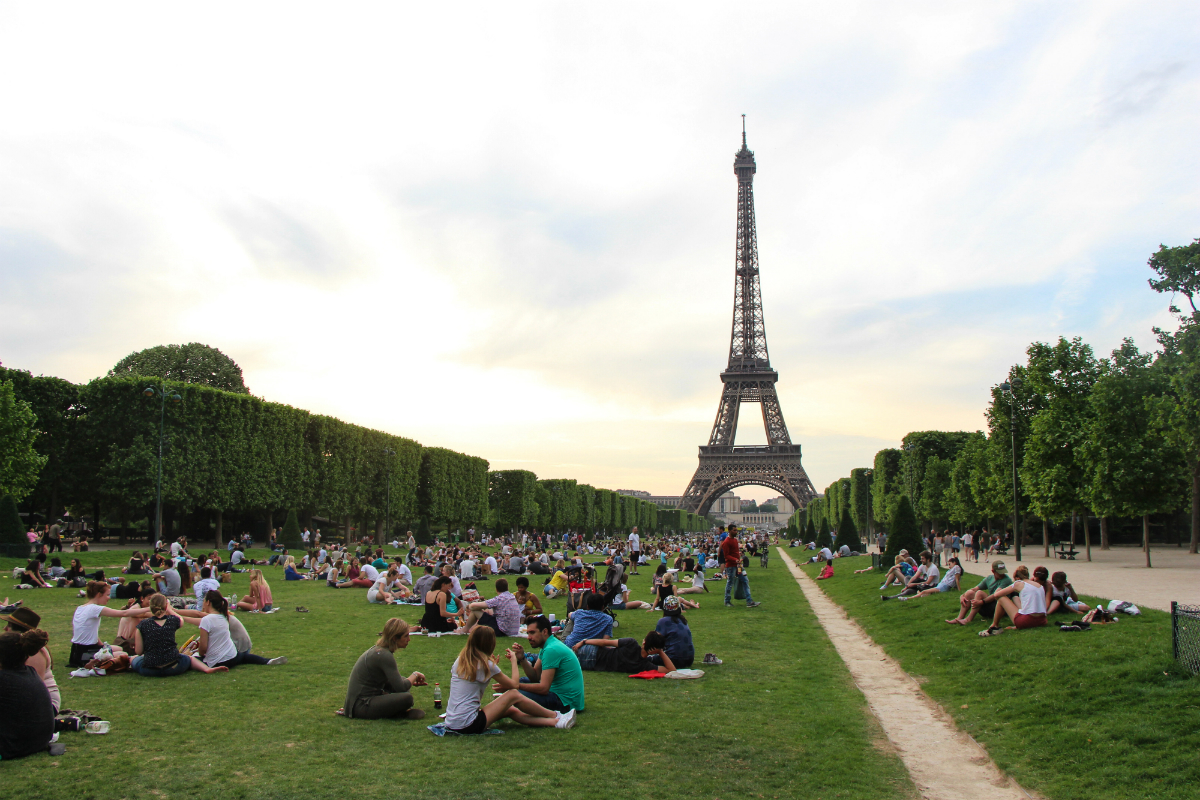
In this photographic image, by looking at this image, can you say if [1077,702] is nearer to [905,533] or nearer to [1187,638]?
[1187,638]

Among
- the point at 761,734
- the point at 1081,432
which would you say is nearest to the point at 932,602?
the point at 761,734

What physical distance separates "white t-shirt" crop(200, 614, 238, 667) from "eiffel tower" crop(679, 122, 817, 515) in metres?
88.0

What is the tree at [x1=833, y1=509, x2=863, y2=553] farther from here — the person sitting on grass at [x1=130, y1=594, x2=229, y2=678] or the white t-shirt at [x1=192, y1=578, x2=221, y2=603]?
the person sitting on grass at [x1=130, y1=594, x2=229, y2=678]

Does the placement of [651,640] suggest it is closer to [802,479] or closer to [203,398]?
[203,398]

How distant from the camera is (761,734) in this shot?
27.7ft

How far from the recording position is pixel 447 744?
24.7 feet

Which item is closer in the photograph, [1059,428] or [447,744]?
[447,744]

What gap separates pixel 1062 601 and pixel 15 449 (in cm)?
3675

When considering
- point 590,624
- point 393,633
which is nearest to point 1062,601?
point 590,624

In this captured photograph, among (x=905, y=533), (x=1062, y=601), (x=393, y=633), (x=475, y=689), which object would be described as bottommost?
(x=475, y=689)

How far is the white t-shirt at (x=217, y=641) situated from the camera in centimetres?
1069

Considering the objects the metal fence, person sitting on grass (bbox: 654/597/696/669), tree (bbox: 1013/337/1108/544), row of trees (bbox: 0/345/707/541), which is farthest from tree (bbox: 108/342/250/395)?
the metal fence

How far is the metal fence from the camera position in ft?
28.5

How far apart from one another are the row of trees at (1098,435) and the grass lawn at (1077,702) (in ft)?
54.8
